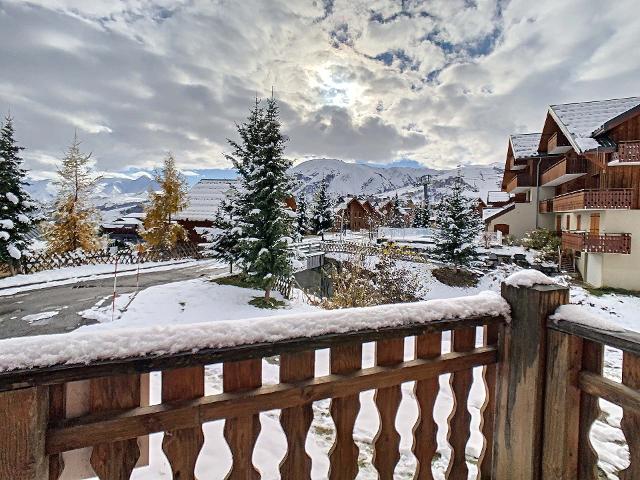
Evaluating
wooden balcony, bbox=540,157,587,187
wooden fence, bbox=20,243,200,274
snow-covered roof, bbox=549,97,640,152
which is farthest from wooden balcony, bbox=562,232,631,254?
wooden fence, bbox=20,243,200,274

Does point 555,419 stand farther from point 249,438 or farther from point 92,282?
point 92,282

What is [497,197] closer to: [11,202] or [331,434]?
[331,434]

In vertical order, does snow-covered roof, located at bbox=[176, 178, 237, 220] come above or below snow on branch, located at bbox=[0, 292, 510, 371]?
above

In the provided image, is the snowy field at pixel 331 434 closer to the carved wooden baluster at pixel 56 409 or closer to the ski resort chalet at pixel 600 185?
the carved wooden baluster at pixel 56 409

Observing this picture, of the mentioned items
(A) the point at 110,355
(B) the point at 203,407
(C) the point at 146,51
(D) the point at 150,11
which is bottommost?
(B) the point at 203,407

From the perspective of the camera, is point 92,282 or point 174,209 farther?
point 174,209

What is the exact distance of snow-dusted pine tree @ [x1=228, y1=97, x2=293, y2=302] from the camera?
35.7 feet

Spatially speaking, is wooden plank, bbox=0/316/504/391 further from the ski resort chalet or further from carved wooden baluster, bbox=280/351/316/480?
the ski resort chalet

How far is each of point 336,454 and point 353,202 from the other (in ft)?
157

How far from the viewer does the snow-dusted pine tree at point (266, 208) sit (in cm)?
1088

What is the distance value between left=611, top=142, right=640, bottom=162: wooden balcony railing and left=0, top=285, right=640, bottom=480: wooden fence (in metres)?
15.7

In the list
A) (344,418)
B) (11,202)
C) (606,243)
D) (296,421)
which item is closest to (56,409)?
(296,421)

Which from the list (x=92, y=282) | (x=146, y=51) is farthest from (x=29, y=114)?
(x=146, y=51)

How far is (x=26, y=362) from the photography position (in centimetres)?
85
